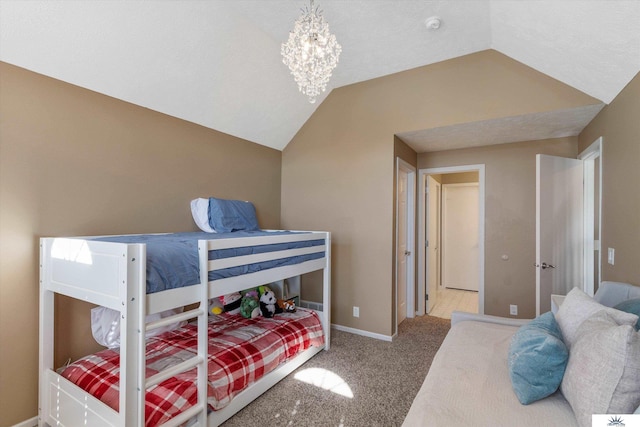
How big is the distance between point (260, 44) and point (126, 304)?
2295 millimetres

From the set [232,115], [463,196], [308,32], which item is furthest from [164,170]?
[463,196]

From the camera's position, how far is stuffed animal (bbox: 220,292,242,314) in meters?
2.98

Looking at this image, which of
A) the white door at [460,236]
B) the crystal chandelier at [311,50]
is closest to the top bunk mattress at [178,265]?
the crystal chandelier at [311,50]

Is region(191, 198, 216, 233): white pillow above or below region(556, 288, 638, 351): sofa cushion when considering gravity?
above

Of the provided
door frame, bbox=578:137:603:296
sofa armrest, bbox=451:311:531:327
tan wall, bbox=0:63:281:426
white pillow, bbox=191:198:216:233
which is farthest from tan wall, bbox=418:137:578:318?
tan wall, bbox=0:63:281:426

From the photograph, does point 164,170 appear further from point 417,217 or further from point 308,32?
point 417,217

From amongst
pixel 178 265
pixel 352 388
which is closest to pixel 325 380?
pixel 352 388

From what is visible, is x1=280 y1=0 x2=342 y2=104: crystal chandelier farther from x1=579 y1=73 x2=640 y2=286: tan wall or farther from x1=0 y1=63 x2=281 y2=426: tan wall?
x1=579 y1=73 x2=640 y2=286: tan wall

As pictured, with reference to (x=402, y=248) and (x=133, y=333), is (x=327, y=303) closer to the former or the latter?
(x=402, y=248)

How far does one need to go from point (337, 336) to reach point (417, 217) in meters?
1.89

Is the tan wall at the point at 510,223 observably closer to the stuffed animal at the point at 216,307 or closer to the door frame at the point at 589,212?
the door frame at the point at 589,212

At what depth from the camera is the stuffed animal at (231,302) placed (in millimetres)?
2982

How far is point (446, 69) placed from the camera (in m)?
2.89

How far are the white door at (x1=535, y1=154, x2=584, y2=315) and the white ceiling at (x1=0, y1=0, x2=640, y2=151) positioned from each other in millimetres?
470
